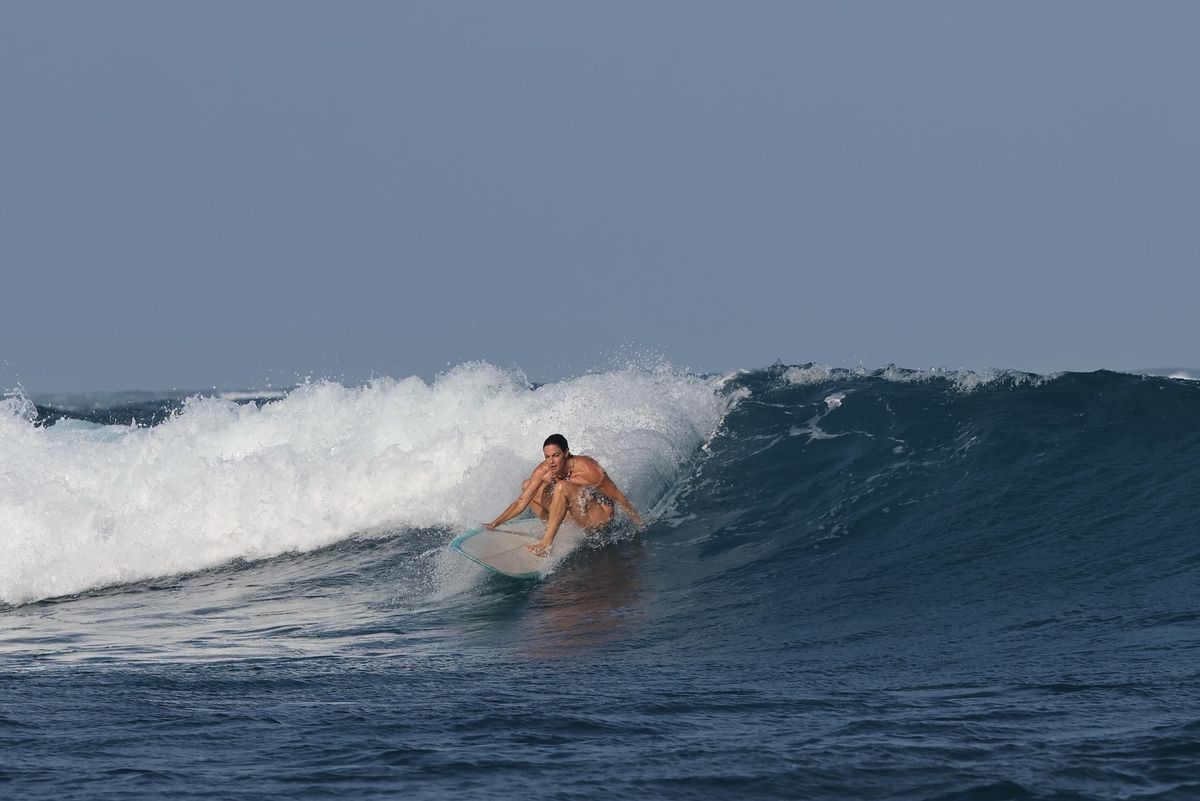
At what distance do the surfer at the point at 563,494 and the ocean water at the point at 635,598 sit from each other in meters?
0.33

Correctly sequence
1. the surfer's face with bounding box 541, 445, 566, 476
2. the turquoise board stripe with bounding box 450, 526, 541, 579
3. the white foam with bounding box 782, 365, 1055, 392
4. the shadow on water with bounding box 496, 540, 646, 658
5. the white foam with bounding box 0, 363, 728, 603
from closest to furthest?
the shadow on water with bounding box 496, 540, 646, 658 → the turquoise board stripe with bounding box 450, 526, 541, 579 → the surfer's face with bounding box 541, 445, 566, 476 → the white foam with bounding box 0, 363, 728, 603 → the white foam with bounding box 782, 365, 1055, 392

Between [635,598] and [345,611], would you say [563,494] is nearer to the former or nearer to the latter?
[635,598]

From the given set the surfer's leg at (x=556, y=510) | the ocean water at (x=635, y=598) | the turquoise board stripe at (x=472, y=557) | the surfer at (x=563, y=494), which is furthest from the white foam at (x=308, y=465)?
the turquoise board stripe at (x=472, y=557)

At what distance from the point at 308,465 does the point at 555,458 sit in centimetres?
438

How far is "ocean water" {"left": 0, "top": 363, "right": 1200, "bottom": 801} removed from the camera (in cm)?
552

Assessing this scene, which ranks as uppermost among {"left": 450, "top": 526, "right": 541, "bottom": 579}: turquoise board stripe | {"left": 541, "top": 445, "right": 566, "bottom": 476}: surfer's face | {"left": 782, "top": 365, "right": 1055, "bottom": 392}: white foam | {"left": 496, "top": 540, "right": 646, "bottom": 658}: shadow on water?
{"left": 782, "top": 365, "right": 1055, "bottom": 392}: white foam

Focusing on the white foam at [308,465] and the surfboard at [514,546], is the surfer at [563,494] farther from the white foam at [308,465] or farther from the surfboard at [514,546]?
the white foam at [308,465]

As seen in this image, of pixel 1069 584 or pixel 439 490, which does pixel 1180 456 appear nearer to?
pixel 1069 584

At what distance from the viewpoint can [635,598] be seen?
10.3 meters

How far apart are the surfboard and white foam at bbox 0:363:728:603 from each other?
5.96 ft

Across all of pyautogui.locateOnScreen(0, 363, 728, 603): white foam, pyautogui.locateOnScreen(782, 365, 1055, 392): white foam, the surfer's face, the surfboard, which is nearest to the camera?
the surfboard

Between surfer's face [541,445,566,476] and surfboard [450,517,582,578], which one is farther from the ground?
surfer's face [541,445,566,476]

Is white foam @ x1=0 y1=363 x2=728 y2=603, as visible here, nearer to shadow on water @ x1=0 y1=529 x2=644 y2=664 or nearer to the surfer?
shadow on water @ x1=0 y1=529 x2=644 y2=664

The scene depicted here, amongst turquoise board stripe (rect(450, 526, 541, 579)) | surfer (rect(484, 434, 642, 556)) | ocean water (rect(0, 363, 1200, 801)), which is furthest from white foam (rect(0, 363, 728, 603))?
turquoise board stripe (rect(450, 526, 541, 579))
